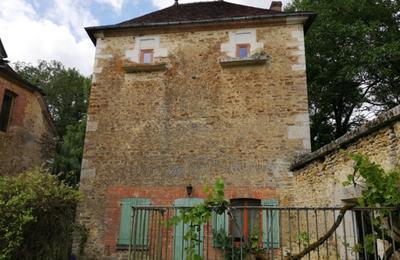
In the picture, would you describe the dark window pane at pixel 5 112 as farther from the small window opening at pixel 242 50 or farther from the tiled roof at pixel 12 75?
the small window opening at pixel 242 50

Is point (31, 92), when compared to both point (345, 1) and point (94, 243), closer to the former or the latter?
point (94, 243)

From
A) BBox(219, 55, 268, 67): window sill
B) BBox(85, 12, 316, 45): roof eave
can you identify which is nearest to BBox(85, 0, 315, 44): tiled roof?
BBox(85, 12, 316, 45): roof eave

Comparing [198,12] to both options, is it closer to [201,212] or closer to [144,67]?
[144,67]

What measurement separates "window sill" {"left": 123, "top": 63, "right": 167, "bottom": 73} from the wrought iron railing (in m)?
4.10

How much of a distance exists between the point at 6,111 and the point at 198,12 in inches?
326

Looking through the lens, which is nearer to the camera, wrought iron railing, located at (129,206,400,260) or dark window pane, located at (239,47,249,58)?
wrought iron railing, located at (129,206,400,260)

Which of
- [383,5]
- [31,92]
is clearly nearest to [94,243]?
[31,92]

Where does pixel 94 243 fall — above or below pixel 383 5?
below

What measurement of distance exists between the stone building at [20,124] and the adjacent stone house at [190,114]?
16.6 feet

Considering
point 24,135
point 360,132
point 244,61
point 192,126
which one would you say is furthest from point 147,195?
point 24,135

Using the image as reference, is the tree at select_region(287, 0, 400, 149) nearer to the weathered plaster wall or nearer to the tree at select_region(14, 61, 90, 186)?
the weathered plaster wall

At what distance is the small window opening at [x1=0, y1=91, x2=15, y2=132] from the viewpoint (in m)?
13.5

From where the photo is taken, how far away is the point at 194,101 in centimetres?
984

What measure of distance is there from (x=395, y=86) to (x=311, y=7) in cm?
475
